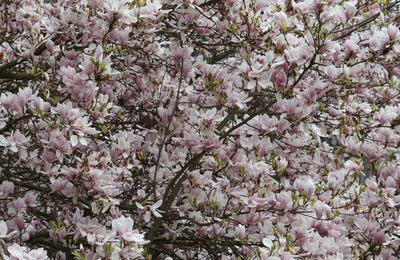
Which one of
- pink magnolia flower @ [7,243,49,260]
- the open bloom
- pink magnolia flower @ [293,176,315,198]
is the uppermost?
pink magnolia flower @ [293,176,315,198]

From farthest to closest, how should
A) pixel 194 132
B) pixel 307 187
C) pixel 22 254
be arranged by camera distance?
pixel 194 132 < pixel 307 187 < pixel 22 254

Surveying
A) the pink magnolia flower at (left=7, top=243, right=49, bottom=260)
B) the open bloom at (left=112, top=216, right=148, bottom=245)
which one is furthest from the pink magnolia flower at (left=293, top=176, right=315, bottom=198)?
the pink magnolia flower at (left=7, top=243, right=49, bottom=260)

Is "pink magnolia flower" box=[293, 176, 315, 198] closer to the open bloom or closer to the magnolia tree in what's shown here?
the magnolia tree

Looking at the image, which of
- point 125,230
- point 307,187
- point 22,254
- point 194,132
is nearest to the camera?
point 22,254

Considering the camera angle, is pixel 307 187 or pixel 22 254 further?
pixel 307 187

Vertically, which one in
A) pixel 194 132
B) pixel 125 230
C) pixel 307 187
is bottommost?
pixel 125 230

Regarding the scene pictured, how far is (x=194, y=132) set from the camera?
3.75 meters

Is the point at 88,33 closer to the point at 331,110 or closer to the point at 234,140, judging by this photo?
the point at 234,140

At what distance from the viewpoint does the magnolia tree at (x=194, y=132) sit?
328 centimetres

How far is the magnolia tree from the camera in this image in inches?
129

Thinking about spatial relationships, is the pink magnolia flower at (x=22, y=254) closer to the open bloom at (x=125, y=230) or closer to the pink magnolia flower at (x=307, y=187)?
the open bloom at (x=125, y=230)

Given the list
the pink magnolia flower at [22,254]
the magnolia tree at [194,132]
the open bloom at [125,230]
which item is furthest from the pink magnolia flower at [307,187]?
the pink magnolia flower at [22,254]

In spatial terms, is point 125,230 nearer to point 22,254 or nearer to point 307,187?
point 22,254

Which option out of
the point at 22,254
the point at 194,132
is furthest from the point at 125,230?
the point at 194,132
